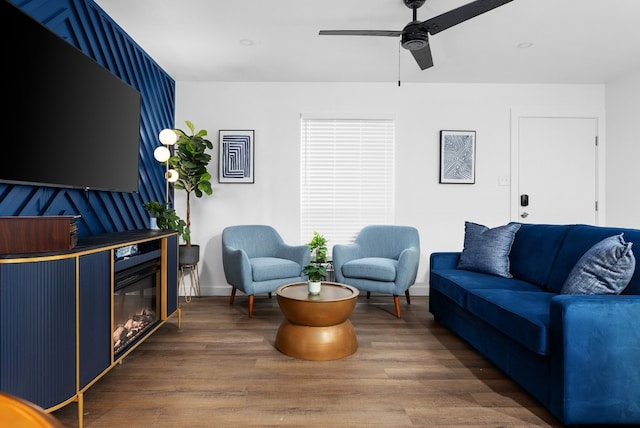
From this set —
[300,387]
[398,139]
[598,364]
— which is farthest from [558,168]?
[300,387]

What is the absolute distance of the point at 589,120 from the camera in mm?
4512

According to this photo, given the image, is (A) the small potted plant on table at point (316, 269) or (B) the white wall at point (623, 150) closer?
(A) the small potted plant on table at point (316, 269)

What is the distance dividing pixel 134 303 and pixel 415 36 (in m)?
2.61

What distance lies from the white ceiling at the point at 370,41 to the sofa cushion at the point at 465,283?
81.5 inches

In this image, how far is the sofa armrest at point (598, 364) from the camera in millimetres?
1713

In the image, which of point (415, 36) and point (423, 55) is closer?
point (415, 36)

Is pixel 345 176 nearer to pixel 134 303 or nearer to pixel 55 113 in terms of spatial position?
pixel 134 303

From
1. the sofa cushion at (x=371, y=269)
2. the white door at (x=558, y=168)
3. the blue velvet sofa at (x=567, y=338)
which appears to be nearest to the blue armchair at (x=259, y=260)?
the sofa cushion at (x=371, y=269)

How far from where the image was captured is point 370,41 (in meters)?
3.35

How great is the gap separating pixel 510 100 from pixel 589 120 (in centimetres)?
99

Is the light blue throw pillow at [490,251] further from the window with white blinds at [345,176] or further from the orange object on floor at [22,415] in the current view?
the orange object on floor at [22,415]

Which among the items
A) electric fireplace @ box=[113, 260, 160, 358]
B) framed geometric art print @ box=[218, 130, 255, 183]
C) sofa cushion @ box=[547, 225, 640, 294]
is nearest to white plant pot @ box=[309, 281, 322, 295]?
electric fireplace @ box=[113, 260, 160, 358]

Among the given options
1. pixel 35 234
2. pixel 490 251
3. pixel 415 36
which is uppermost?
pixel 415 36

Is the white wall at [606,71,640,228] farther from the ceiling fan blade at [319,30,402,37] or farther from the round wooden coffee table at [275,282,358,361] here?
the round wooden coffee table at [275,282,358,361]
